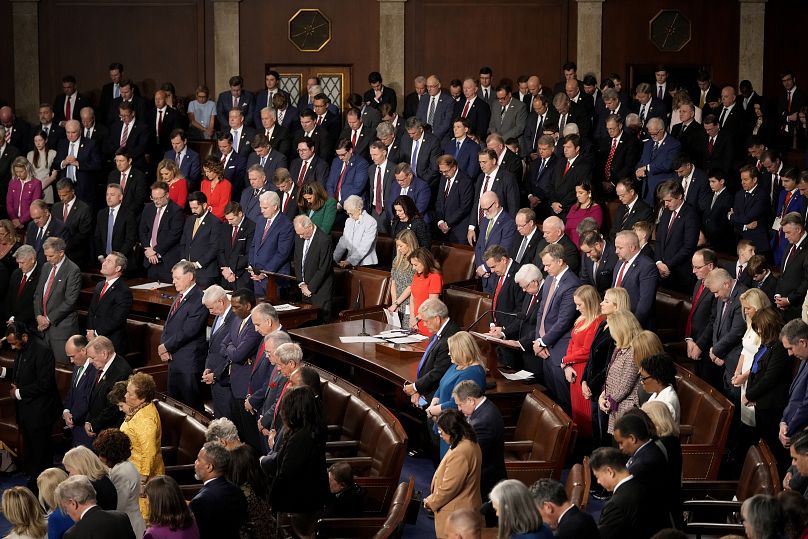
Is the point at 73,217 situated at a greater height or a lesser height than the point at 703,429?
greater

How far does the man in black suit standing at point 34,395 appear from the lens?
844 centimetres

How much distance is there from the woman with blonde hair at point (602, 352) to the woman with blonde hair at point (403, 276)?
204 centimetres

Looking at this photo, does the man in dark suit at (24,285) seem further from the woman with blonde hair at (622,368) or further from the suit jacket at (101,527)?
the woman with blonde hair at (622,368)

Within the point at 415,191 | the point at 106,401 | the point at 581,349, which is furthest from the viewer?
the point at 415,191

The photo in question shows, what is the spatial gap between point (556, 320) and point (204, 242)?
12.8 feet

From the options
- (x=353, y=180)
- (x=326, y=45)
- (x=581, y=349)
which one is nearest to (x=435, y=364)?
(x=581, y=349)

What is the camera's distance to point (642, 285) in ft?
29.7

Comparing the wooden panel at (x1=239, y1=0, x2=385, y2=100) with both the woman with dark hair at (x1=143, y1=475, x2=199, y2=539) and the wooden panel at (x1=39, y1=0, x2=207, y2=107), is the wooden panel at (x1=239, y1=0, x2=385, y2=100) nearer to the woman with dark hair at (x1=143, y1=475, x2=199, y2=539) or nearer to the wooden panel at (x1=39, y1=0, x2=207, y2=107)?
the wooden panel at (x1=39, y1=0, x2=207, y2=107)

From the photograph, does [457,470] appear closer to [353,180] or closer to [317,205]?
[317,205]

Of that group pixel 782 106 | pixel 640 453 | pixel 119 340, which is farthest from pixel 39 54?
pixel 640 453

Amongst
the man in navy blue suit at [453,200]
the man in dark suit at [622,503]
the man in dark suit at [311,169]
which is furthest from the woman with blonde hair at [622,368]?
the man in dark suit at [311,169]

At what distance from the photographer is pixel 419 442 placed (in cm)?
914

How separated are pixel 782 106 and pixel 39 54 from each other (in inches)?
422

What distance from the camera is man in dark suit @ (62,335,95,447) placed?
26.6 ft
